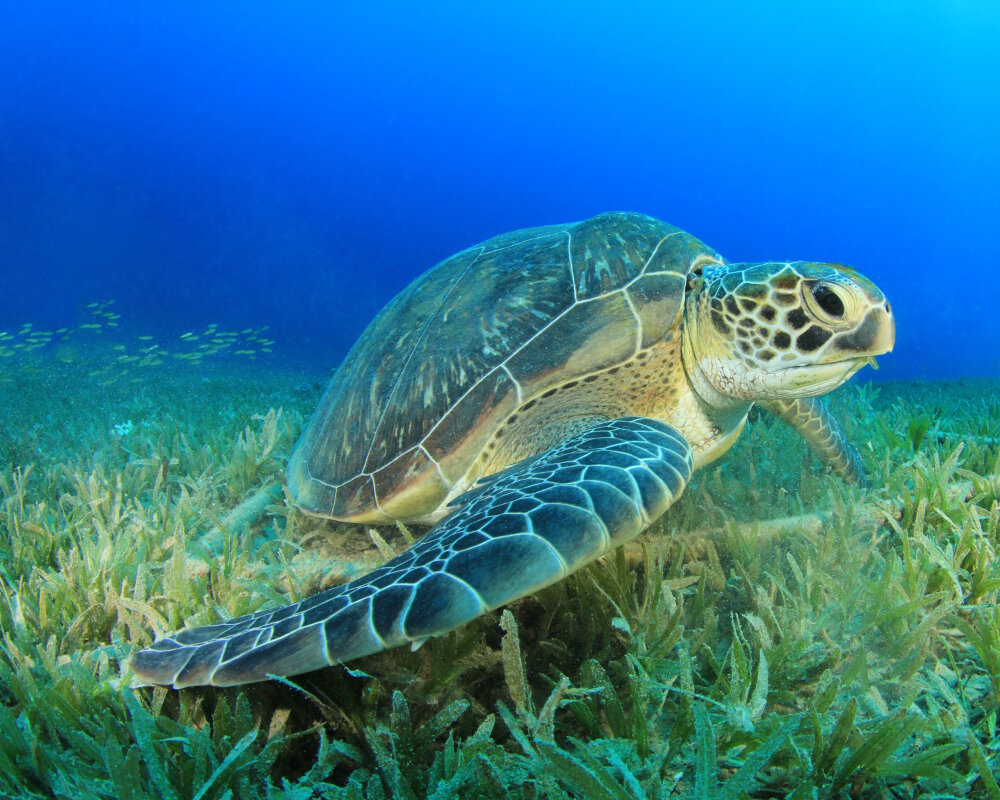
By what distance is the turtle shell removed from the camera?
1843 millimetres

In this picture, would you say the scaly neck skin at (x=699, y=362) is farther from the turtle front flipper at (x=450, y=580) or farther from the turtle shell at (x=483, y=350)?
the turtle front flipper at (x=450, y=580)

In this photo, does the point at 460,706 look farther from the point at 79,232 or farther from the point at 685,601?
the point at 79,232

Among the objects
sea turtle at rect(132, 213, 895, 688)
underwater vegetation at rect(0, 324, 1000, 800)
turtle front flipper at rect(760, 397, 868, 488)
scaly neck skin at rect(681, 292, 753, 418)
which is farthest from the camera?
turtle front flipper at rect(760, 397, 868, 488)

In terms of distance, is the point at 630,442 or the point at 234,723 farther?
the point at 630,442

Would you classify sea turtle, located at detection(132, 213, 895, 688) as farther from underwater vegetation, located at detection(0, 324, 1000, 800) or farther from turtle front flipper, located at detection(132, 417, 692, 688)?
underwater vegetation, located at detection(0, 324, 1000, 800)

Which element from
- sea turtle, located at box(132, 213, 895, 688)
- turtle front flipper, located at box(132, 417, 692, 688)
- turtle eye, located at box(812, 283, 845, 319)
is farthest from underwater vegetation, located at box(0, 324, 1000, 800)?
turtle eye, located at box(812, 283, 845, 319)

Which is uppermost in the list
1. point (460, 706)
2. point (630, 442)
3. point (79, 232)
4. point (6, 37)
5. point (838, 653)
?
point (6, 37)

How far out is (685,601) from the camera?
4.56 ft

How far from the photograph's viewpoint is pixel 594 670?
1.04 metres

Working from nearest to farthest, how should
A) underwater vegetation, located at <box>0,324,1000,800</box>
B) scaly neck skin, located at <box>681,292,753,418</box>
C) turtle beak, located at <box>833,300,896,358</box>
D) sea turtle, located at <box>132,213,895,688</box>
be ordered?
underwater vegetation, located at <box>0,324,1000,800</box>, sea turtle, located at <box>132,213,895,688</box>, turtle beak, located at <box>833,300,896,358</box>, scaly neck skin, located at <box>681,292,753,418</box>

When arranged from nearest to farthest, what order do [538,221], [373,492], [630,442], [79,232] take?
[630,442] → [373,492] → [79,232] → [538,221]

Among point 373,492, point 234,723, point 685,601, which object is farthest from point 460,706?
point 373,492

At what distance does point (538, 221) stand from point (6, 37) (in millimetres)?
69737

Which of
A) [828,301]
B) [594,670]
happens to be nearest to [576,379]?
[828,301]
